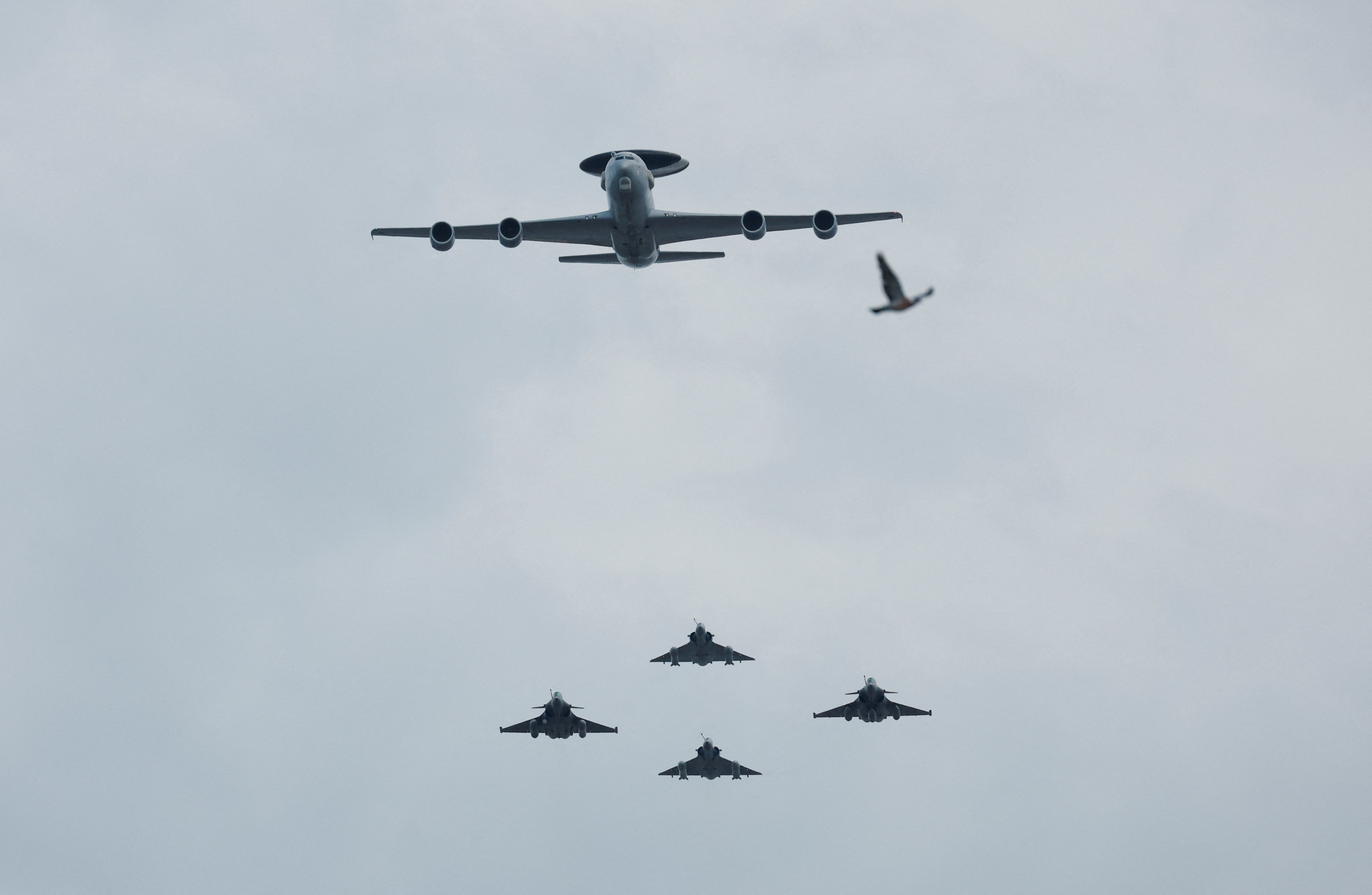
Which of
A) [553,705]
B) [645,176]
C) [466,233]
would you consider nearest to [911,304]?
[645,176]

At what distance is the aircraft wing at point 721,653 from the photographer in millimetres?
88625

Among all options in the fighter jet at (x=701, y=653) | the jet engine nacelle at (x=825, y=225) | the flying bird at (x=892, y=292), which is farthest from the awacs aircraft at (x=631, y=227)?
the flying bird at (x=892, y=292)

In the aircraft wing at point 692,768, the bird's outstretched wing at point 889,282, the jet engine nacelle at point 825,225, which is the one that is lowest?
the bird's outstretched wing at point 889,282

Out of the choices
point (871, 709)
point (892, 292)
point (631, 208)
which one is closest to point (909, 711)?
point (871, 709)

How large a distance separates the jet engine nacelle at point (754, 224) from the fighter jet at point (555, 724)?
1072 inches

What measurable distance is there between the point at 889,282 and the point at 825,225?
45.3 metres

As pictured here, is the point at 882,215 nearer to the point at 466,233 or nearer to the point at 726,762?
the point at 466,233

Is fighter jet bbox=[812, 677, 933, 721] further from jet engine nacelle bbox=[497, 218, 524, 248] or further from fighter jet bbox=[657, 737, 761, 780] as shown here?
jet engine nacelle bbox=[497, 218, 524, 248]

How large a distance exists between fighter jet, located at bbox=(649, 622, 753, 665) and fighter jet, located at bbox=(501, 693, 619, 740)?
5716 millimetres

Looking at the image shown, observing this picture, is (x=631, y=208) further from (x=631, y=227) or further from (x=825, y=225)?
(x=825, y=225)

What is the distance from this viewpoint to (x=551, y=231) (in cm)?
Answer: 7575

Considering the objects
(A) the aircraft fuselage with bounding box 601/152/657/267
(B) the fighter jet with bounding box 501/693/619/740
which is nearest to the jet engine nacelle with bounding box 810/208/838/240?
(A) the aircraft fuselage with bounding box 601/152/657/267

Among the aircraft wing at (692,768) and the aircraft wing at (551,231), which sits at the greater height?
the aircraft wing at (551,231)

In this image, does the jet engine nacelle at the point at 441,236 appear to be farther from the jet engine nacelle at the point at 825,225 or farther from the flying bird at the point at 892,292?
the flying bird at the point at 892,292
